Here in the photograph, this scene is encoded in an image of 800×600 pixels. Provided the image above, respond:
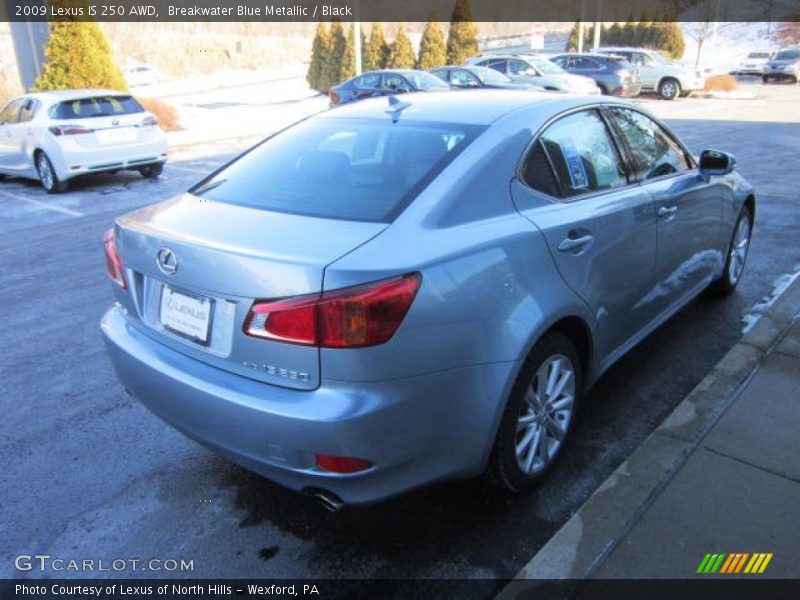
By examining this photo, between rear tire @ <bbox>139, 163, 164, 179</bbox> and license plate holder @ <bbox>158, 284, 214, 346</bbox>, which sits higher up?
license plate holder @ <bbox>158, 284, 214, 346</bbox>

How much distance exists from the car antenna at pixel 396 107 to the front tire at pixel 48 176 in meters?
8.43

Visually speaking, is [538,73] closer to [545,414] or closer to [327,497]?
Answer: [545,414]

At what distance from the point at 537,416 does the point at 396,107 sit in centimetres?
164

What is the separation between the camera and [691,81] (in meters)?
24.8

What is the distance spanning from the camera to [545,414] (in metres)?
2.86

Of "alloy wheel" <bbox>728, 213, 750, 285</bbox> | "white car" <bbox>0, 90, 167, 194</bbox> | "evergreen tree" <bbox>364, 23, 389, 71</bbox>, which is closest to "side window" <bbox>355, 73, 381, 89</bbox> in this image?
→ "white car" <bbox>0, 90, 167, 194</bbox>

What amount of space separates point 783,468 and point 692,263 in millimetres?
1479

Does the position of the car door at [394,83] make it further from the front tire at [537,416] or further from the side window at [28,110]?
the front tire at [537,416]

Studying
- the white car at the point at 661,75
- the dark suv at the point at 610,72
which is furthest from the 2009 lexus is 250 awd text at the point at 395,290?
the white car at the point at 661,75

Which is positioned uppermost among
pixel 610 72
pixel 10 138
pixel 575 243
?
pixel 575 243

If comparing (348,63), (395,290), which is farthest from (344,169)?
(348,63)

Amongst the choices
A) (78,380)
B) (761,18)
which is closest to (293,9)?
(761,18)

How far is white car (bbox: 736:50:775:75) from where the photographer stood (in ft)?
115

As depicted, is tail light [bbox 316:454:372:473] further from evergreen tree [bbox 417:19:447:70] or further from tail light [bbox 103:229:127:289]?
evergreen tree [bbox 417:19:447:70]
